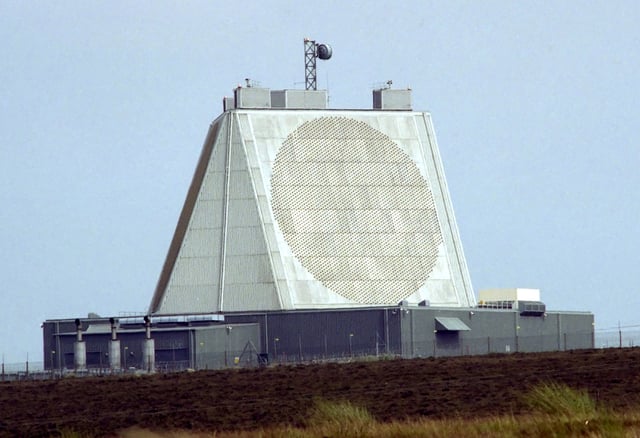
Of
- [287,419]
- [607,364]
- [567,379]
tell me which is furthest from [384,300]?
[287,419]

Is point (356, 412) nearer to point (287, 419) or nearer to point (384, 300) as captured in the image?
point (287, 419)

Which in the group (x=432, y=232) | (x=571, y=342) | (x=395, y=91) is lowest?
(x=571, y=342)

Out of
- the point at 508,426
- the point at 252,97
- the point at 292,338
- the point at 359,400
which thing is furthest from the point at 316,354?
the point at 508,426

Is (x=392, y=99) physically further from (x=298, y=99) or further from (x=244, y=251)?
(x=244, y=251)

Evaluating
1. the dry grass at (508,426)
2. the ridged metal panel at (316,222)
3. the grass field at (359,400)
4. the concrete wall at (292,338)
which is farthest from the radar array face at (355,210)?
the dry grass at (508,426)

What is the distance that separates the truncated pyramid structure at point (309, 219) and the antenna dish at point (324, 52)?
3659 millimetres

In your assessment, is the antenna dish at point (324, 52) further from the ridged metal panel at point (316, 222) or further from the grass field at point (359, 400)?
the grass field at point (359, 400)

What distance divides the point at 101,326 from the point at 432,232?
64.5 ft

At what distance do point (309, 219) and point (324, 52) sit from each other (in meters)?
12.3

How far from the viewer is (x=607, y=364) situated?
59.4m

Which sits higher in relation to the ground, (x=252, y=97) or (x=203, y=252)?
(x=252, y=97)

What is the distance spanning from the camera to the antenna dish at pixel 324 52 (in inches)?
3718

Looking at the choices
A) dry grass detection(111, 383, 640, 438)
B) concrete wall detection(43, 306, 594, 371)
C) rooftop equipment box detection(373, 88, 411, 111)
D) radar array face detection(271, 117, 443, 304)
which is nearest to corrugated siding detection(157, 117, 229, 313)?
concrete wall detection(43, 306, 594, 371)

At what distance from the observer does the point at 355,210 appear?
291ft
